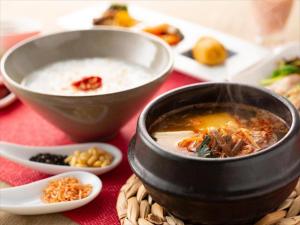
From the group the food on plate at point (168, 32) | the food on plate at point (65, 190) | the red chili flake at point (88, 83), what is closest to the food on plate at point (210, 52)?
the food on plate at point (168, 32)

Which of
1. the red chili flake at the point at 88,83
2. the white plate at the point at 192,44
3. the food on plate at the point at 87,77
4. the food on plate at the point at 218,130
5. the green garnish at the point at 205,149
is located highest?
the green garnish at the point at 205,149

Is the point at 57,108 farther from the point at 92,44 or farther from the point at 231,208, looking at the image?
the point at 231,208

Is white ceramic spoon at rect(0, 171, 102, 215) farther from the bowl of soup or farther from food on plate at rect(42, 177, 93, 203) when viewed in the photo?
the bowl of soup

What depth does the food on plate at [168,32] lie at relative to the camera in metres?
2.72

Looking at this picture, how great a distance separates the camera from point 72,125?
1.90m

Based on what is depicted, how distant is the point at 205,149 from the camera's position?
1.38 m

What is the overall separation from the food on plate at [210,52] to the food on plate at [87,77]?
411mm

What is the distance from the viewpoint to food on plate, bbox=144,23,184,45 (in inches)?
107

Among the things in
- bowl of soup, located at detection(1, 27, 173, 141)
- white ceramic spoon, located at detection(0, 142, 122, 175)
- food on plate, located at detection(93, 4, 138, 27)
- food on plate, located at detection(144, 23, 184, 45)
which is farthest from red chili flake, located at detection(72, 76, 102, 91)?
food on plate, located at detection(93, 4, 138, 27)

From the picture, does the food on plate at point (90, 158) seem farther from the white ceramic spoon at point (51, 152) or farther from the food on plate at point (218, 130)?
the food on plate at point (218, 130)

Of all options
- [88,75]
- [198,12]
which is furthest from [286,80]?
[198,12]

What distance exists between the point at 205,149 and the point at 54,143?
0.84 m

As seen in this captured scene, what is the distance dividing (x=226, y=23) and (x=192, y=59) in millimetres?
691

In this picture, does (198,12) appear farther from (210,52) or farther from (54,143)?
(54,143)
